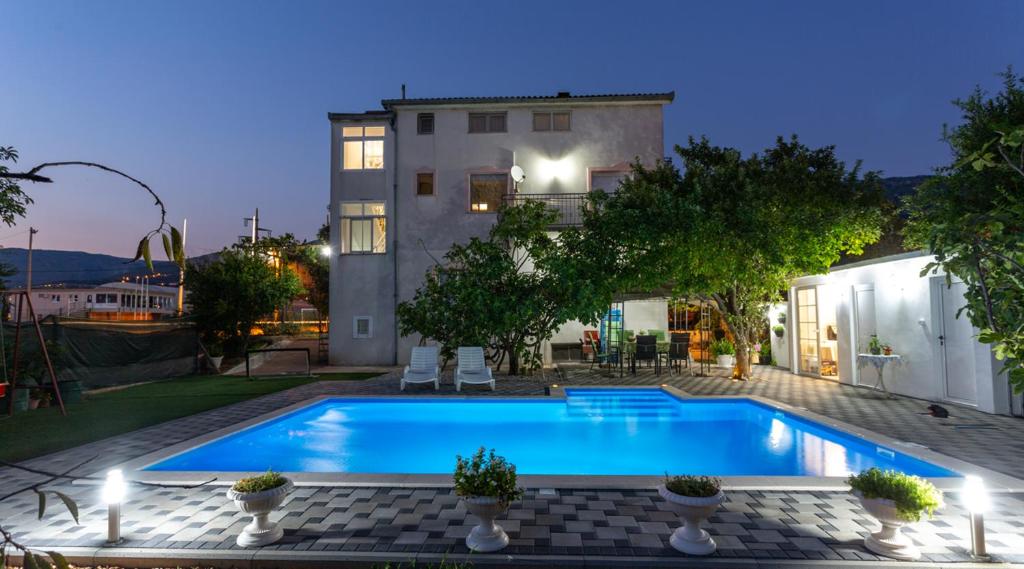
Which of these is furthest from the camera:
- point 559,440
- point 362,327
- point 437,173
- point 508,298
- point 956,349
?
point 437,173

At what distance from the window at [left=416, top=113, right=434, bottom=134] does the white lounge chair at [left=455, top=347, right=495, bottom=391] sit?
8909mm

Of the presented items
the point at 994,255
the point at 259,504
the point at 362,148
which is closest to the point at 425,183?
the point at 362,148

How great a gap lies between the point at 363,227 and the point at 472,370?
8.27 m

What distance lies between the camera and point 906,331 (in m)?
9.80

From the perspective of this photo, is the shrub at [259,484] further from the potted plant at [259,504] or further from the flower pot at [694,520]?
the flower pot at [694,520]

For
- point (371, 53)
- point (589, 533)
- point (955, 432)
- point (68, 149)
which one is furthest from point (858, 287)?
point (68, 149)

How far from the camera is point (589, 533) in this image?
12.1 ft

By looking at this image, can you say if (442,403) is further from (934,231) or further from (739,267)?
(934,231)

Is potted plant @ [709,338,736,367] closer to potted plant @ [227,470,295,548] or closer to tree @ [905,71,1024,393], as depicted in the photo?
tree @ [905,71,1024,393]

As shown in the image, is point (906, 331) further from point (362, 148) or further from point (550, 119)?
point (362, 148)

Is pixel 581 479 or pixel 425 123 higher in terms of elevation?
pixel 425 123

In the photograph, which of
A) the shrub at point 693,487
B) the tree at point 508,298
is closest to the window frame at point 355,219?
the tree at point 508,298

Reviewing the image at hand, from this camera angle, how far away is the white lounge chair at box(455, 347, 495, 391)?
35.4 feet

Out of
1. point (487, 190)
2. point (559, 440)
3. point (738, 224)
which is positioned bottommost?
point (559, 440)
